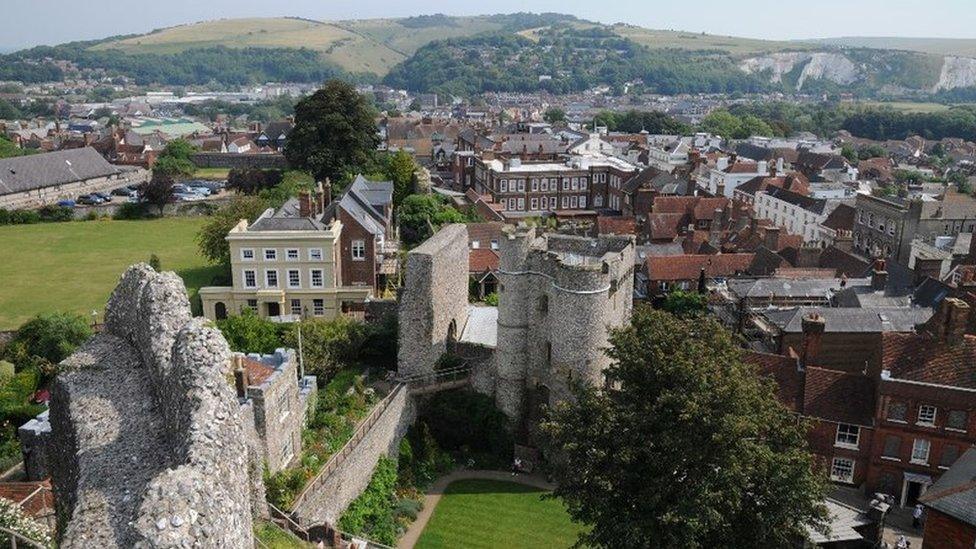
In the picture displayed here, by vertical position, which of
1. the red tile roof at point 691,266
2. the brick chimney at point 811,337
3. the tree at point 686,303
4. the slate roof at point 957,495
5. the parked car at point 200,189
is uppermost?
the brick chimney at point 811,337

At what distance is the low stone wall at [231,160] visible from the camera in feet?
293

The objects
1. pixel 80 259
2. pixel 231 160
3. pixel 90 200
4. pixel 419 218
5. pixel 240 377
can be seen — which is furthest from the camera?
pixel 231 160

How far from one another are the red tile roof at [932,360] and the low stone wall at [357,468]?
1505cm

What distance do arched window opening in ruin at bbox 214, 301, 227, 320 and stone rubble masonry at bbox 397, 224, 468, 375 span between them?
13948 millimetres

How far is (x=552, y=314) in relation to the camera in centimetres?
2445

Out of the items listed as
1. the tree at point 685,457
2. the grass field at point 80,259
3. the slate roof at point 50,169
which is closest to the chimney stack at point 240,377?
the tree at point 685,457

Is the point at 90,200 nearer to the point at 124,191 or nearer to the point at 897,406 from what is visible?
the point at 124,191

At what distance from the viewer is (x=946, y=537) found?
1769 centimetres

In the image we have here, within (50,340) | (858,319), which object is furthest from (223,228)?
(858,319)

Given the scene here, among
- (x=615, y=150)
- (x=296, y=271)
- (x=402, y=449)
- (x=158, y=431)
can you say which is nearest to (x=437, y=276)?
(x=402, y=449)

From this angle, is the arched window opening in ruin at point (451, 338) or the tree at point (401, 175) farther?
the tree at point (401, 175)

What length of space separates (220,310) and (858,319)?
28.1m

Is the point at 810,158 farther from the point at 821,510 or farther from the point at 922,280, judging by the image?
the point at 821,510

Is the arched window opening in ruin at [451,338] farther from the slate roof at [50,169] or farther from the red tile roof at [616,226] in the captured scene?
the slate roof at [50,169]
